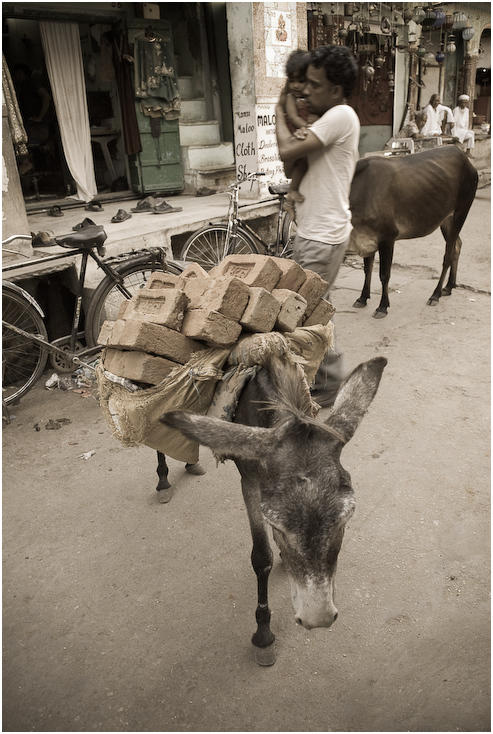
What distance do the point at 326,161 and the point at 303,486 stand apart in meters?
2.47

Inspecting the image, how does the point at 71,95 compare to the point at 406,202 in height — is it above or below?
above

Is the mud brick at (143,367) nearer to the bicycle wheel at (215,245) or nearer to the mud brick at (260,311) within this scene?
the mud brick at (260,311)

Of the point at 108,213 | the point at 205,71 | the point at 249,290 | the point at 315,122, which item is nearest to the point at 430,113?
the point at 205,71

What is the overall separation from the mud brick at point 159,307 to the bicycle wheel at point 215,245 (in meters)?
4.09

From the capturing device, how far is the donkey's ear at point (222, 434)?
1.78 metres

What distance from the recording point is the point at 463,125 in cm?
1584

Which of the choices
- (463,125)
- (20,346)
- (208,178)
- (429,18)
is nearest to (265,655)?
(20,346)

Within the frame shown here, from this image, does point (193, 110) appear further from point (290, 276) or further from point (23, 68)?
point (290, 276)

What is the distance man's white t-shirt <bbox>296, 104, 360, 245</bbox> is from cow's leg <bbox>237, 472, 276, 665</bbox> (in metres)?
1.97

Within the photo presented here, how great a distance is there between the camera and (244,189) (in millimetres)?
8453

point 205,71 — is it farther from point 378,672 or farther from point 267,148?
point 378,672

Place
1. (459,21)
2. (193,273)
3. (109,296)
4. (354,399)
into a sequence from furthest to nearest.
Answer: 1. (459,21)
2. (109,296)
3. (193,273)
4. (354,399)

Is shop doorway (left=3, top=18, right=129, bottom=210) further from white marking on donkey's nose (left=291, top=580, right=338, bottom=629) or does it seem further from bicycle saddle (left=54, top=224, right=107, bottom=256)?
white marking on donkey's nose (left=291, top=580, right=338, bottom=629)


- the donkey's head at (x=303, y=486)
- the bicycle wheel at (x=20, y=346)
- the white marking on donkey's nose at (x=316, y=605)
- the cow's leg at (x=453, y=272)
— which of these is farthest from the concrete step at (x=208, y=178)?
the white marking on donkey's nose at (x=316, y=605)
